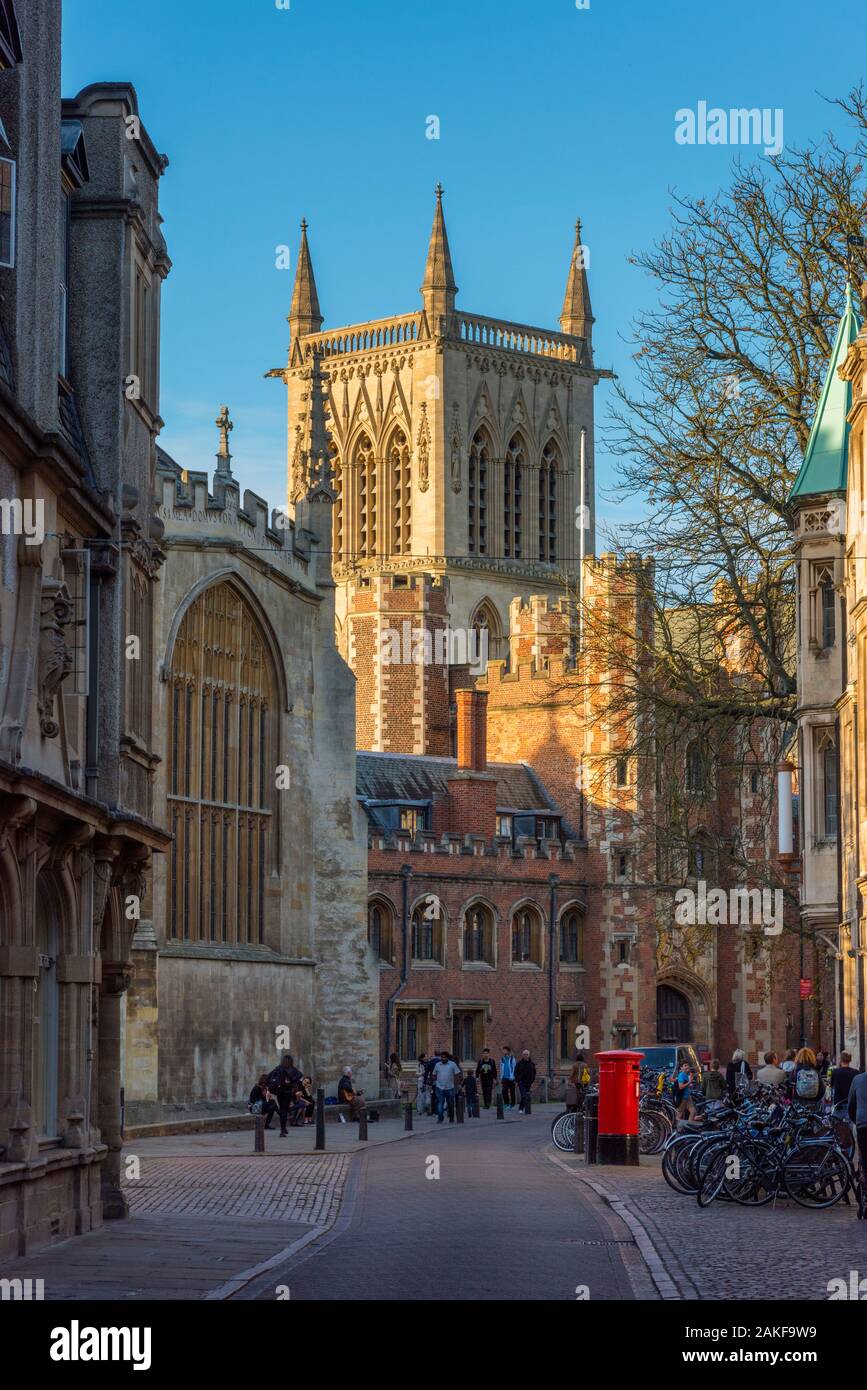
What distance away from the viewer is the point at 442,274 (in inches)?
3780

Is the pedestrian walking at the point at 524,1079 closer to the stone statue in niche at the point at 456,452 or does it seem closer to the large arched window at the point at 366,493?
the stone statue in niche at the point at 456,452

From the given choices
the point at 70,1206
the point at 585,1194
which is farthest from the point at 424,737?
the point at 70,1206

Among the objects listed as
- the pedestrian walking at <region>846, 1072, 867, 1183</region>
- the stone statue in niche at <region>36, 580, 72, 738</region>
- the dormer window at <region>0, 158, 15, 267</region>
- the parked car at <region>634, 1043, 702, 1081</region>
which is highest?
the dormer window at <region>0, 158, 15, 267</region>

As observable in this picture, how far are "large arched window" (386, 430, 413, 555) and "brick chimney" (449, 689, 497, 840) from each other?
32.8m

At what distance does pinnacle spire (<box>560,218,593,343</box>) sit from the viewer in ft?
337

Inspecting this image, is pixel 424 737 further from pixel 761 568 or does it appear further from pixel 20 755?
pixel 20 755

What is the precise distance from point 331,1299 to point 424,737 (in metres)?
61.9

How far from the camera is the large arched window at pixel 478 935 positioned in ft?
201

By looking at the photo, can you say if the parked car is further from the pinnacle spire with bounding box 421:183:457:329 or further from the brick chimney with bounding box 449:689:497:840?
the pinnacle spire with bounding box 421:183:457:329

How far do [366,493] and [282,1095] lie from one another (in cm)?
6361

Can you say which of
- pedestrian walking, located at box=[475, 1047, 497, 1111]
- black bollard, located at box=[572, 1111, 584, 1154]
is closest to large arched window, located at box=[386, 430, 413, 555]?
pedestrian walking, located at box=[475, 1047, 497, 1111]

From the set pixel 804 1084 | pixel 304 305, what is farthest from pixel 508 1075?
pixel 304 305

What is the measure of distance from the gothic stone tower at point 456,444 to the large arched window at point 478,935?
2940 cm

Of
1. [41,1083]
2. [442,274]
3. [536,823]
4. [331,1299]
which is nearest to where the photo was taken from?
[331,1299]
